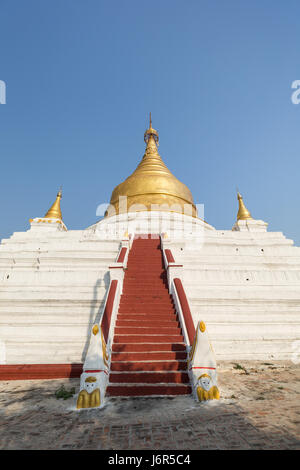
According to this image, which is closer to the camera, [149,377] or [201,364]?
[201,364]

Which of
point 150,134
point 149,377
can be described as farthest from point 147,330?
point 150,134

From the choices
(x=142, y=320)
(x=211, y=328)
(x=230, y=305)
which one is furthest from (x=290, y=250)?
(x=142, y=320)

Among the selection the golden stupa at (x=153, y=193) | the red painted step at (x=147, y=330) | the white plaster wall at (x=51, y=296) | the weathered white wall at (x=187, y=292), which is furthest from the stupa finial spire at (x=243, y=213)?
the red painted step at (x=147, y=330)

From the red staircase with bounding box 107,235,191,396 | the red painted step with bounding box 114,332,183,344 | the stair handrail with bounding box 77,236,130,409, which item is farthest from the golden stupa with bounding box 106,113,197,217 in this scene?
the stair handrail with bounding box 77,236,130,409

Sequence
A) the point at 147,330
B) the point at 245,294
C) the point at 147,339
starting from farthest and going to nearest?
the point at 245,294, the point at 147,330, the point at 147,339

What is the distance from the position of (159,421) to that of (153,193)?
19.7m

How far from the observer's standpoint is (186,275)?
409 inches

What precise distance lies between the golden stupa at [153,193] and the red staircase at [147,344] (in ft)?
40.6

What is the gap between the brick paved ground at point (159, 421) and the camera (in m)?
3.28

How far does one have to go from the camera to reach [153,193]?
2241 cm

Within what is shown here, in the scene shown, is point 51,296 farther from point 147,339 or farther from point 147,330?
point 147,339

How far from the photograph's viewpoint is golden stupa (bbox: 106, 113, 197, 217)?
2164 cm

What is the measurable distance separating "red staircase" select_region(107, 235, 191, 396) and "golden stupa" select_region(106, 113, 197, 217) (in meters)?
12.4

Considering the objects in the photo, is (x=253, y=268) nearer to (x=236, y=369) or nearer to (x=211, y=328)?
(x=211, y=328)
